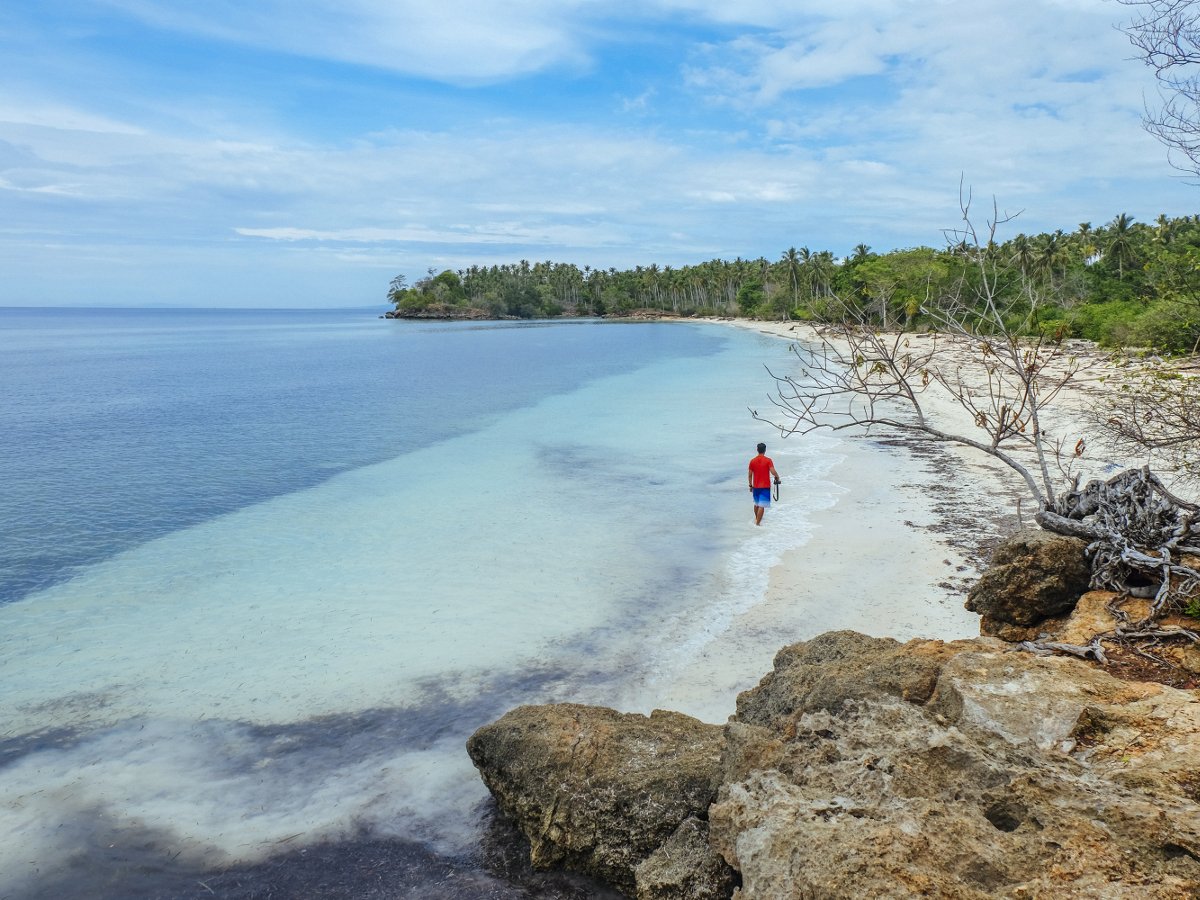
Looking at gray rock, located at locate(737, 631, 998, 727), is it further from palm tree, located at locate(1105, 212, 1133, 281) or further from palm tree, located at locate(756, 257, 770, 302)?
palm tree, located at locate(756, 257, 770, 302)

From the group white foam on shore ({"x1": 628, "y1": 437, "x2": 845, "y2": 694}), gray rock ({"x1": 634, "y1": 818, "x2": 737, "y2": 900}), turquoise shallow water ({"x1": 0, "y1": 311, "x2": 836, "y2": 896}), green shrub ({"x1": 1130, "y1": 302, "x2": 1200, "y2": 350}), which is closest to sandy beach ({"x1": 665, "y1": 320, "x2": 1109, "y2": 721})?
white foam on shore ({"x1": 628, "y1": 437, "x2": 845, "y2": 694})

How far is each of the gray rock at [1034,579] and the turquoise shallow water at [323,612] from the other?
3473 millimetres

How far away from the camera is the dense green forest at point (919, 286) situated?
8.05 metres

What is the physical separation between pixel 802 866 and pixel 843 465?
15.4 m

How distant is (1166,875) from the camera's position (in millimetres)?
2896

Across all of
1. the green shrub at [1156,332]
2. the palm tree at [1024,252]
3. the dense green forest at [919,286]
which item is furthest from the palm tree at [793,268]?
the green shrub at [1156,332]

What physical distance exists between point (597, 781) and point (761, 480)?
896 cm

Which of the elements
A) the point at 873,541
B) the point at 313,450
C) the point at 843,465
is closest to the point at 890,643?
the point at 873,541

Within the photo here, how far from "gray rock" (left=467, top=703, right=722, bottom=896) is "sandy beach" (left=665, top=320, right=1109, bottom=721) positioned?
85.6 inches

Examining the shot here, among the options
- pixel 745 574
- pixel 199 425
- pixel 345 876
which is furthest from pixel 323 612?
pixel 199 425

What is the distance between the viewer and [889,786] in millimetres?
3725

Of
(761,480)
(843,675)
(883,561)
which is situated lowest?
(883,561)

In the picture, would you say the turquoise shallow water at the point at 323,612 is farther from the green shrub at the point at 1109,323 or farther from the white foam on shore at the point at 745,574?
the green shrub at the point at 1109,323

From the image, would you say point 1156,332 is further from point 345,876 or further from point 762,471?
point 345,876
